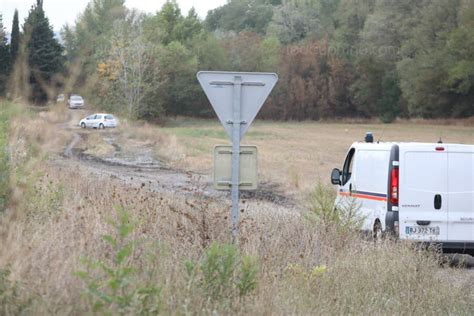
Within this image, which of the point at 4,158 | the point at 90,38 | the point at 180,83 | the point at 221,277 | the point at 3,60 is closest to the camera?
the point at 3,60

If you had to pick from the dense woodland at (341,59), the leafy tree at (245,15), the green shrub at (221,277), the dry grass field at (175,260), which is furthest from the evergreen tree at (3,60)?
the leafy tree at (245,15)

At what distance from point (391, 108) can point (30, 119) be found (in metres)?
98.7

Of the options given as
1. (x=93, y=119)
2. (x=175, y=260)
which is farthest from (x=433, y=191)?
(x=93, y=119)

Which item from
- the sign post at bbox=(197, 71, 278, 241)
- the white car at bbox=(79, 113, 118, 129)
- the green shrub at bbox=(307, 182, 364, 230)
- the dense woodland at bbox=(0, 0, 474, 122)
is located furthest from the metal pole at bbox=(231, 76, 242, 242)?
the dense woodland at bbox=(0, 0, 474, 122)

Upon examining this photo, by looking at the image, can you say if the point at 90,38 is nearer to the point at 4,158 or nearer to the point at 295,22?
the point at 4,158

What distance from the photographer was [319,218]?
44.8 ft

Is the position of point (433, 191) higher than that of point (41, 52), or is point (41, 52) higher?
point (41, 52)

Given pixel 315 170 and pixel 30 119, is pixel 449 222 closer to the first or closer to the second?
pixel 30 119

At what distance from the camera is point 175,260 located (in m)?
8.84

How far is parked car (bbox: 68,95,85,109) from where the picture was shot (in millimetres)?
7031

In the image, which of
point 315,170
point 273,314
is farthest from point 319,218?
point 315,170

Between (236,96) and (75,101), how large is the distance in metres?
4.38

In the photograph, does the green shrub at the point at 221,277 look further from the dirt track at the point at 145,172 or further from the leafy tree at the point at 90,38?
the dirt track at the point at 145,172

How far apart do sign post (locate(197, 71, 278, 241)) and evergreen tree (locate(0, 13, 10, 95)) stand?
414cm
